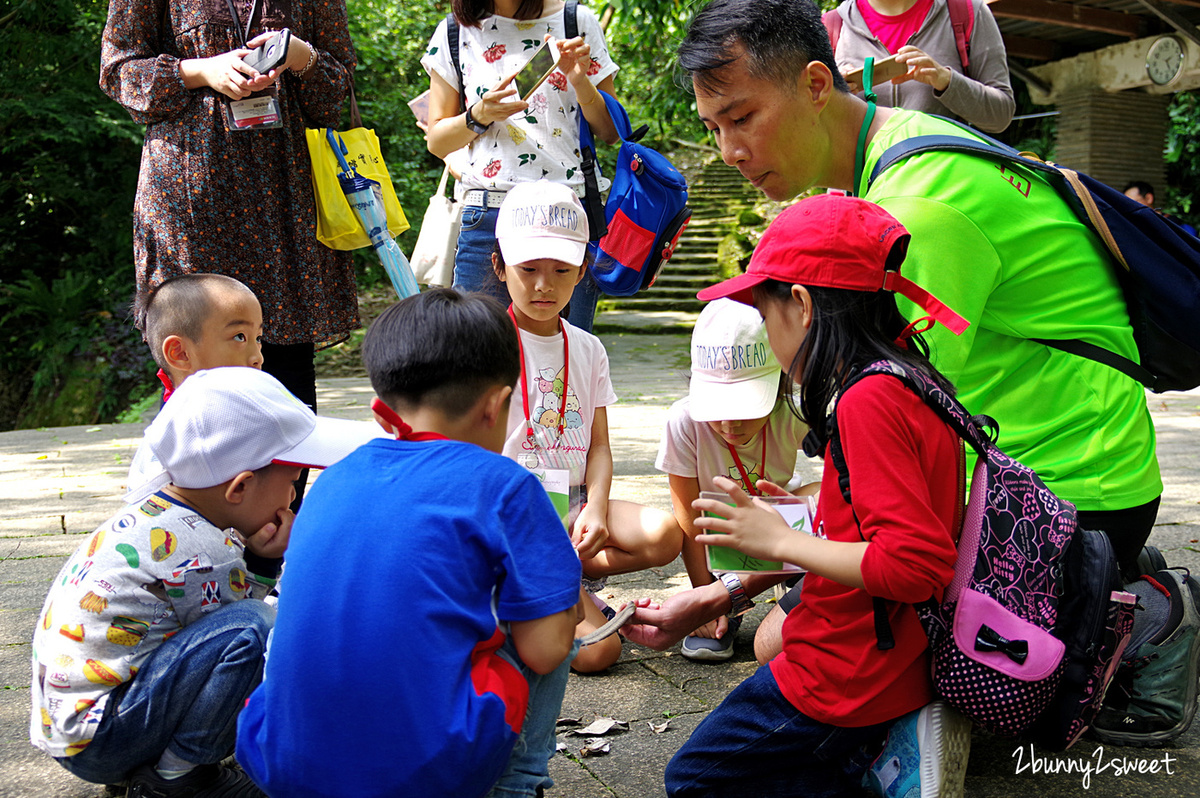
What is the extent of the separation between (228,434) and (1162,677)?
1973 mm

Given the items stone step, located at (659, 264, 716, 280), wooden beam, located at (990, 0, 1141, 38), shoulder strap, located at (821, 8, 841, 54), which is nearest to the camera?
shoulder strap, located at (821, 8, 841, 54)

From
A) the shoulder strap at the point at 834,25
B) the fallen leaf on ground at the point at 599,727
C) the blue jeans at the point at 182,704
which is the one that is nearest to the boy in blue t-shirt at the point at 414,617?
the blue jeans at the point at 182,704

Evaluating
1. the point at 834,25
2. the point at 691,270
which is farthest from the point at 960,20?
the point at 691,270

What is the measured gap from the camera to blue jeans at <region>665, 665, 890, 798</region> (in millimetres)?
1777

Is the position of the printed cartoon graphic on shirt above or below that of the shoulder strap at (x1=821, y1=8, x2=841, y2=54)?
below

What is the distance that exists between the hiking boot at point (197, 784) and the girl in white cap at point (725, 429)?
3.83ft

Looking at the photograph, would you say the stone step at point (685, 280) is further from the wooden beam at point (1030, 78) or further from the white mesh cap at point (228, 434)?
the white mesh cap at point (228, 434)

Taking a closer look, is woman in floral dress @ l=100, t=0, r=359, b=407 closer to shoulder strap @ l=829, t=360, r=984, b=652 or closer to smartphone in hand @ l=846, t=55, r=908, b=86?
smartphone in hand @ l=846, t=55, r=908, b=86

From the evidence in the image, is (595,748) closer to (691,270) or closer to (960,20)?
(960,20)

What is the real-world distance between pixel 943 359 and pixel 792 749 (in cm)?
82

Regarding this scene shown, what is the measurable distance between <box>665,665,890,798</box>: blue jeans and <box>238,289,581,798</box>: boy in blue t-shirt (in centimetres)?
41

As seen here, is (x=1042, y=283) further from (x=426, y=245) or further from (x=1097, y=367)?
(x=426, y=245)

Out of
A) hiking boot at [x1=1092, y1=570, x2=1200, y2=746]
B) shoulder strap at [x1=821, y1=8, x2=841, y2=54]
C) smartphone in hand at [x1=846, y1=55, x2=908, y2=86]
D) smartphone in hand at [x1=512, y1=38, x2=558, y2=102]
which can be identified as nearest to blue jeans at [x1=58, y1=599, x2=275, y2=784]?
hiking boot at [x1=1092, y1=570, x2=1200, y2=746]
